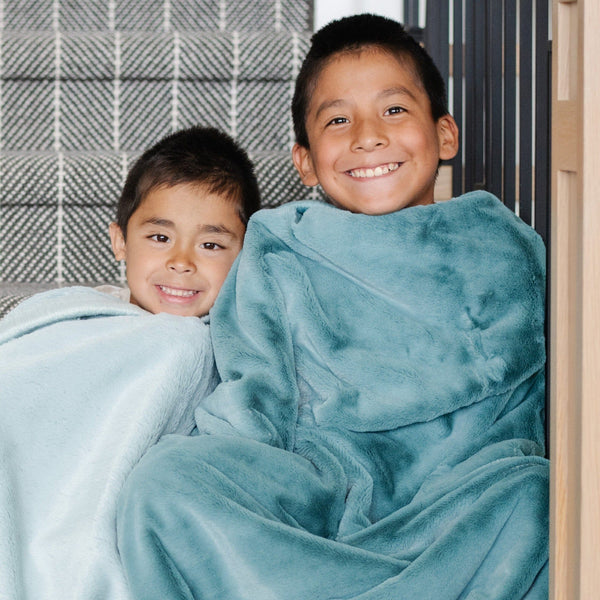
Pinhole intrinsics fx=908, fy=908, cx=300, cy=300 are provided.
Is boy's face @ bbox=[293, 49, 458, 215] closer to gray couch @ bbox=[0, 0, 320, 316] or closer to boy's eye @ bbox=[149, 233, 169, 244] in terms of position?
boy's eye @ bbox=[149, 233, 169, 244]

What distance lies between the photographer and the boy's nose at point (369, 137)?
1.36 m

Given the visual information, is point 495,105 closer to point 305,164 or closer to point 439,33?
point 305,164

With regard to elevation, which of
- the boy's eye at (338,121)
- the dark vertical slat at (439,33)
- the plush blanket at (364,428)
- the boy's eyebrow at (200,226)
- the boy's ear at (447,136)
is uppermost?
the dark vertical slat at (439,33)

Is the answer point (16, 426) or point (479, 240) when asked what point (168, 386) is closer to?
point (16, 426)

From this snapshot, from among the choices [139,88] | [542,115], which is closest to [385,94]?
[542,115]

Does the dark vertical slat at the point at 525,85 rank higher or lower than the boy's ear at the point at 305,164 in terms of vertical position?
higher

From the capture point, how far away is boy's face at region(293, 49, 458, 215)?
138 cm

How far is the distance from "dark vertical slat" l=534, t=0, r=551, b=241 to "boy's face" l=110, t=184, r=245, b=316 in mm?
509

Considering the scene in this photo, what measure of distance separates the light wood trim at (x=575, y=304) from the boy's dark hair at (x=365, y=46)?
21.9 inches

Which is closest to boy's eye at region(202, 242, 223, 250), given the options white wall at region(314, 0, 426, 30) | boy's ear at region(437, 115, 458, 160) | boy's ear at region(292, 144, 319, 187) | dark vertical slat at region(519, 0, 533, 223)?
boy's ear at region(292, 144, 319, 187)

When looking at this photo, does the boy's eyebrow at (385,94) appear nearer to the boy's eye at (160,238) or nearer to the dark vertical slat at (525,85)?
the dark vertical slat at (525,85)

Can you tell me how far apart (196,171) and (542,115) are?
1.93ft

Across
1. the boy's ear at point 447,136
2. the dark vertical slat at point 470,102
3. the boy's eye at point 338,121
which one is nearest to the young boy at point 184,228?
the boy's eye at point 338,121

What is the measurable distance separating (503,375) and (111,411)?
0.53m
